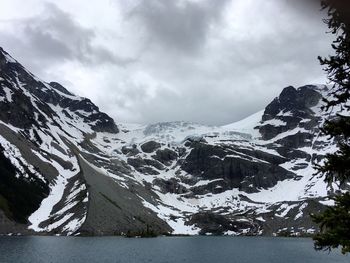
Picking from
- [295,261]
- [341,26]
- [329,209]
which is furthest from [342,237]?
[295,261]

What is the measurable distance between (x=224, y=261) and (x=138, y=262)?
933 inches

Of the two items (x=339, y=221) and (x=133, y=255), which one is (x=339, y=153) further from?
(x=133, y=255)

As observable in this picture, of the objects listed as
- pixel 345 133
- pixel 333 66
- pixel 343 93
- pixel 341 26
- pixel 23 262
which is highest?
pixel 341 26

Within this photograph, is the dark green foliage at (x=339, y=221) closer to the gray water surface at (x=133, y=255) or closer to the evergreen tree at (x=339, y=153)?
the evergreen tree at (x=339, y=153)

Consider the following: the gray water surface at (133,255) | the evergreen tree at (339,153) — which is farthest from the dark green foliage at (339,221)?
the gray water surface at (133,255)

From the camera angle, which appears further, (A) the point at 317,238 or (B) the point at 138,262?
(B) the point at 138,262

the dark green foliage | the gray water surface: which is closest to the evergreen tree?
the dark green foliage

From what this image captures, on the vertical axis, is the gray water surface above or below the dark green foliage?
below

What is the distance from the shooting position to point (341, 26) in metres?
18.2

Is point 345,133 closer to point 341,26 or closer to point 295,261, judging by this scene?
point 341,26

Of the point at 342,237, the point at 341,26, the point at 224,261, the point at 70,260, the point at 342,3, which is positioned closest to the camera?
the point at 342,3

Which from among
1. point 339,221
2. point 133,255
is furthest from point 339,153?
point 133,255

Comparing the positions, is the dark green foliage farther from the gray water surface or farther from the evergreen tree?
the gray water surface

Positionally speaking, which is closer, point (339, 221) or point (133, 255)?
point (339, 221)
